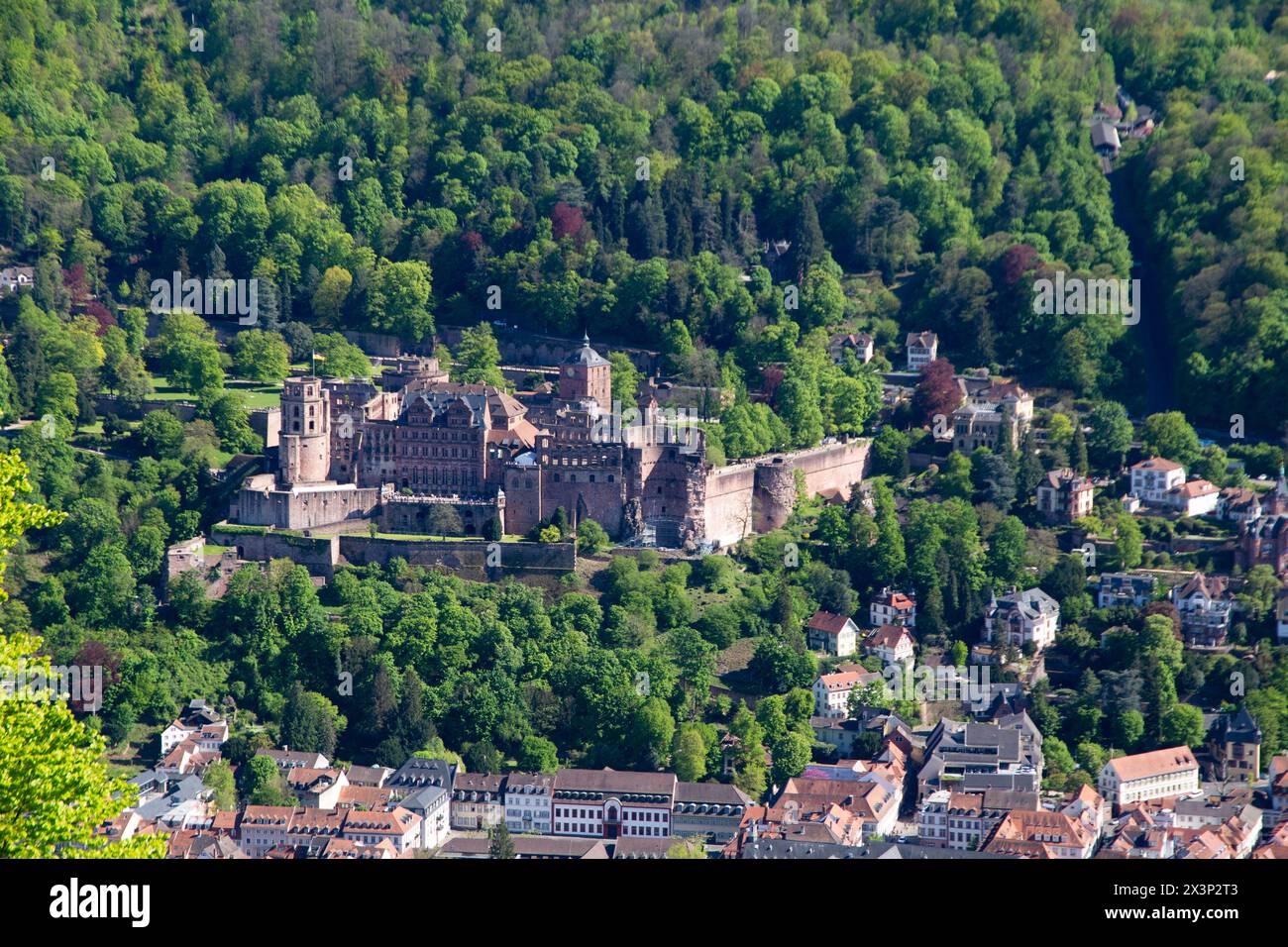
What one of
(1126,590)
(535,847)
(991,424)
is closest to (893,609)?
(1126,590)

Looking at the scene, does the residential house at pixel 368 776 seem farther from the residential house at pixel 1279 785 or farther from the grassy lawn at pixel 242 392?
the residential house at pixel 1279 785

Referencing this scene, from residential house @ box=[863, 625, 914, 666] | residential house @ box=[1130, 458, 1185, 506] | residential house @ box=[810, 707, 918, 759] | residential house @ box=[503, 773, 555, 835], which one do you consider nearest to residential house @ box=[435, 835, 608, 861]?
residential house @ box=[503, 773, 555, 835]

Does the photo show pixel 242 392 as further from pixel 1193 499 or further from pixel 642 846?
pixel 1193 499

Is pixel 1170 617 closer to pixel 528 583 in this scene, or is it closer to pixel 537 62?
pixel 528 583

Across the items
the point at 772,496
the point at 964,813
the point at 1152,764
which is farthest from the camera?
the point at 772,496

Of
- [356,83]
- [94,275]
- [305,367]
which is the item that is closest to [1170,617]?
[305,367]

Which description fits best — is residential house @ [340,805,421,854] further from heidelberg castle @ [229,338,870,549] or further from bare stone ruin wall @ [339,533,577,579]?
heidelberg castle @ [229,338,870,549]

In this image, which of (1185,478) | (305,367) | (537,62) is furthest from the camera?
(537,62)
